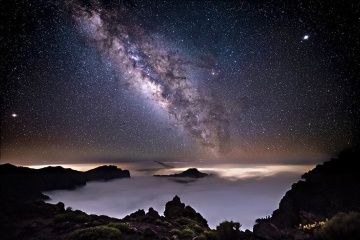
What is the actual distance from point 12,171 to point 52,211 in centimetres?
15063

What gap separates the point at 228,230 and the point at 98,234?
7136mm

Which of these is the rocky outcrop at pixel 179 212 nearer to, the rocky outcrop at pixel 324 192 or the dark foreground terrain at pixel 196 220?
the dark foreground terrain at pixel 196 220

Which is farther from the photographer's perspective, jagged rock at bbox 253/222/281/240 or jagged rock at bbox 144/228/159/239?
jagged rock at bbox 144/228/159/239

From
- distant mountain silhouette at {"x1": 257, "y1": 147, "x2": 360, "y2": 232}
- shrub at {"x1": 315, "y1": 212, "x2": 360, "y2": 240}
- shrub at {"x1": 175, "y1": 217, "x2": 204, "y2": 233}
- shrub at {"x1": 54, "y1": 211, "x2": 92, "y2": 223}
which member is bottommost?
distant mountain silhouette at {"x1": 257, "y1": 147, "x2": 360, "y2": 232}

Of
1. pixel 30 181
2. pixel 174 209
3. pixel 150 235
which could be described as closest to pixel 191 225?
pixel 150 235

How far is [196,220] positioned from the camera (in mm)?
24406

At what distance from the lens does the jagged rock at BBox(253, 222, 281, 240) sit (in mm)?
12602

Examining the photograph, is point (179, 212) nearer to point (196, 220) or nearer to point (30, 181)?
point (196, 220)

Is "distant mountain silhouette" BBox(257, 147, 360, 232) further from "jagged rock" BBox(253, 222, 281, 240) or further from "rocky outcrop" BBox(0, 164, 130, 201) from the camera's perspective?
"rocky outcrop" BBox(0, 164, 130, 201)

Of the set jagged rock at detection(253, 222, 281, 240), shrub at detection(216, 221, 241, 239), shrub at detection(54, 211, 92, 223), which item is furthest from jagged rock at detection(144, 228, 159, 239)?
jagged rock at detection(253, 222, 281, 240)

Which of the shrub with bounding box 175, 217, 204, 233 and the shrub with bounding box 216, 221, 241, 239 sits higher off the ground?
the shrub with bounding box 216, 221, 241, 239

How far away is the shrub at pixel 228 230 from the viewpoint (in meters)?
12.0

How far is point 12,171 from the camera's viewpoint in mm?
137750

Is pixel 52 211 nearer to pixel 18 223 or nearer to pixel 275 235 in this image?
pixel 18 223
